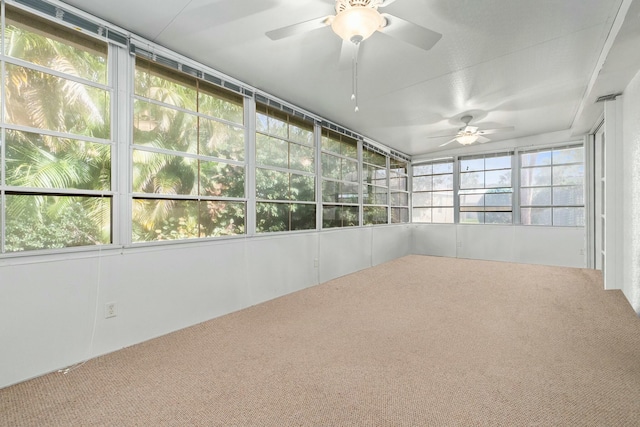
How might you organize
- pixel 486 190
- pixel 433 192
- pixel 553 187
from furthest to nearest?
pixel 433 192, pixel 486 190, pixel 553 187

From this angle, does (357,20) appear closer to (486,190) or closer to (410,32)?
(410,32)

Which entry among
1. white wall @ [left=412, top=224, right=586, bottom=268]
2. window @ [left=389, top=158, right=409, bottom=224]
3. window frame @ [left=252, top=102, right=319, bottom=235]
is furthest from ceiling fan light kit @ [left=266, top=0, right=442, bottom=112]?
white wall @ [left=412, top=224, right=586, bottom=268]

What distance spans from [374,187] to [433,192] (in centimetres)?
199

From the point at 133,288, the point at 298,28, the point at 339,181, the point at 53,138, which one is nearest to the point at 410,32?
the point at 298,28

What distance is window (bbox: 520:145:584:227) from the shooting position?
5312mm

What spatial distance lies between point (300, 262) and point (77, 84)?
283 centimetres

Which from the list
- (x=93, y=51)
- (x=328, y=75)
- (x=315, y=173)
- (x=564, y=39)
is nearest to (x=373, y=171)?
(x=315, y=173)

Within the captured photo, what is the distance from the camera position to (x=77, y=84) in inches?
83.7

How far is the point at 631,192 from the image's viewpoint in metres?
2.95

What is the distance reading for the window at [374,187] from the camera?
18.3 feet

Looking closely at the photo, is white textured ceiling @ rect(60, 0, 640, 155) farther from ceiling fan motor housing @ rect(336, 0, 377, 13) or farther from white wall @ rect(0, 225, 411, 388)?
white wall @ rect(0, 225, 411, 388)

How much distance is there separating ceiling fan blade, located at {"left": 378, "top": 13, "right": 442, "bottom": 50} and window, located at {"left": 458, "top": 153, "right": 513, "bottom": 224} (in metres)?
5.12

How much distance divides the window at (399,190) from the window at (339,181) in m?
1.60

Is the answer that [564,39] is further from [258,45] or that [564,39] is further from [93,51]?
[93,51]
